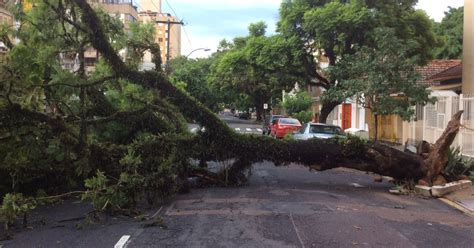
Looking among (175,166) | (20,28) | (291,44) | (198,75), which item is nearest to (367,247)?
(175,166)

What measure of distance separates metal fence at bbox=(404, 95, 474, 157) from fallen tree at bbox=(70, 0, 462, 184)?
2.74m

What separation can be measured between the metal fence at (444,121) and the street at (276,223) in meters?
6.04

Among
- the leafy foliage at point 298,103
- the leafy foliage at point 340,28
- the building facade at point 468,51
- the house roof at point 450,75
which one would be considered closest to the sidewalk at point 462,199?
the building facade at point 468,51

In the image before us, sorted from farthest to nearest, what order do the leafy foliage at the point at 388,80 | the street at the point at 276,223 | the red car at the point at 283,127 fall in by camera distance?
the red car at the point at 283,127 < the leafy foliage at the point at 388,80 < the street at the point at 276,223

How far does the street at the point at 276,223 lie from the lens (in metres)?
7.94

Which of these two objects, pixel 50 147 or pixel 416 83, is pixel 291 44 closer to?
pixel 416 83

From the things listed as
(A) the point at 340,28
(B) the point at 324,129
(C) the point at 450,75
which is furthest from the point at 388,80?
(C) the point at 450,75

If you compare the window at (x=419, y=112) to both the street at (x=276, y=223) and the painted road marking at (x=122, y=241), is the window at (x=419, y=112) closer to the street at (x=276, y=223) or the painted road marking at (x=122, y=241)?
the street at (x=276, y=223)

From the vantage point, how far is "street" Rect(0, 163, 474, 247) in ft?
26.0

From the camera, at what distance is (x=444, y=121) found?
2164 cm

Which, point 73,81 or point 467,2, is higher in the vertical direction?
point 467,2

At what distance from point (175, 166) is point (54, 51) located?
151 inches

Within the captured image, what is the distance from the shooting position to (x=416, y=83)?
2188 centimetres

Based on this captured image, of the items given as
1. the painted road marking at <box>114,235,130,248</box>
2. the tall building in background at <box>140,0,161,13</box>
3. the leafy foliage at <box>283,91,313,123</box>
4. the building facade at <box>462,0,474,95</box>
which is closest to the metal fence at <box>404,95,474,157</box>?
the building facade at <box>462,0,474,95</box>
